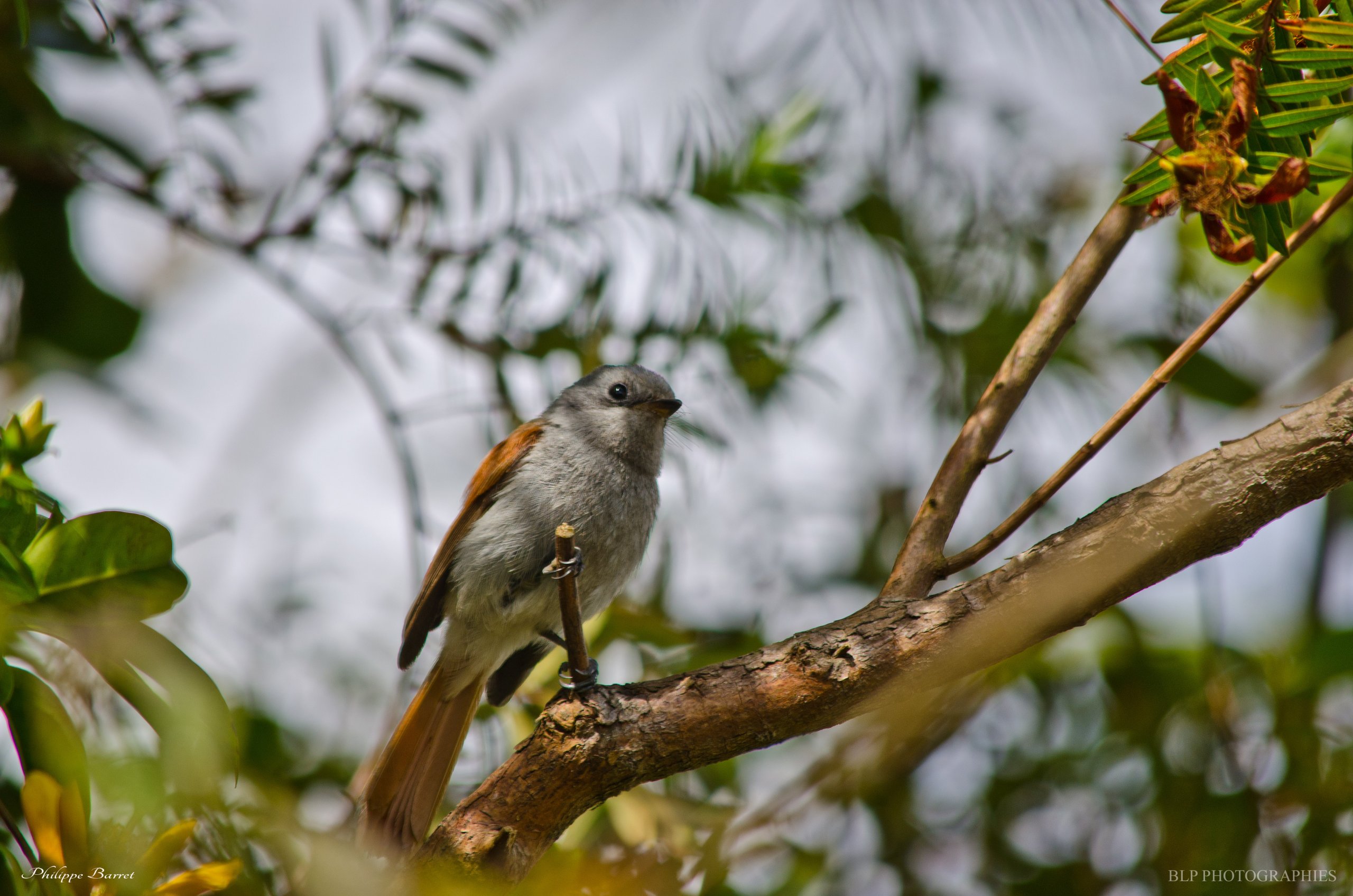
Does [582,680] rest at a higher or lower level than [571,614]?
lower

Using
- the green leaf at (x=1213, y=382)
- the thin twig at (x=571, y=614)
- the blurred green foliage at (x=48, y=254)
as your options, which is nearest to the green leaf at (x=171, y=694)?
the thin twig at (x=571, y=614)

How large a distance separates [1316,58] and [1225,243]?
1.09 ft

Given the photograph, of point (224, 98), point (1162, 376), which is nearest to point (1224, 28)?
point (1162, 376)

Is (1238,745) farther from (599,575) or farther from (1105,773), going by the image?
(599,575)

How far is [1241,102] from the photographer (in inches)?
56.9

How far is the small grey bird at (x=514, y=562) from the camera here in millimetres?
3188

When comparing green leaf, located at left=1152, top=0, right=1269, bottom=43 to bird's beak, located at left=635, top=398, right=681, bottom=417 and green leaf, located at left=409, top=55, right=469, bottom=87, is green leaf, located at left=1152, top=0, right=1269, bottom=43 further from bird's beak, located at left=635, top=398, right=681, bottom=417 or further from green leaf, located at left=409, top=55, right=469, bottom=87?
green leaf, located at left=409, top=55, right=469, bottom=87

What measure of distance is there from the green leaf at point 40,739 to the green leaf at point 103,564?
0.15 meters

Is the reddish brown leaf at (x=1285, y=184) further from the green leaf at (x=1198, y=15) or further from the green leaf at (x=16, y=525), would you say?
A: the green leaf at (x=16, y=525)

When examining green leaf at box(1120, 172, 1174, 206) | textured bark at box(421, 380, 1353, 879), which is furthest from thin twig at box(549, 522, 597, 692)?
green leaf at box(1120, 172, 1174, 206)

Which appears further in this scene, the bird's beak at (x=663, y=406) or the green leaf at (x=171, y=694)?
the bird's beak at (x=663, y=406)

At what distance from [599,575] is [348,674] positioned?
119cm

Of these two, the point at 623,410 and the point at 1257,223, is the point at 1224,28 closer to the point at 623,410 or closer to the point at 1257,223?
the point at 1257,223

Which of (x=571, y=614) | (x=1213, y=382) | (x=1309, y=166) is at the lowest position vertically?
(x=1213, y=382)
